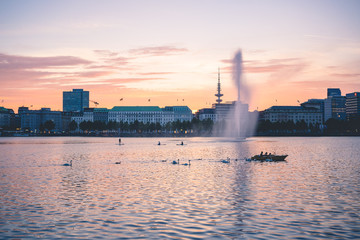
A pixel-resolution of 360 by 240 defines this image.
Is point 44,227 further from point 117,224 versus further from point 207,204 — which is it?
point 207,204

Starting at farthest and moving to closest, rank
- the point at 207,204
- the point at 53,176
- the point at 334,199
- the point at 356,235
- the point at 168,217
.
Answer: the point at 53,176
the point at 334,199
the point at 207,204
the point at 168,217
the point at 356,235

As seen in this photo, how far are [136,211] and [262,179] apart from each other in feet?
70.9

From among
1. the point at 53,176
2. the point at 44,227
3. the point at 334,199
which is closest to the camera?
the point at 44,227

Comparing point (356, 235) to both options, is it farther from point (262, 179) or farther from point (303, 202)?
point (262, 179)

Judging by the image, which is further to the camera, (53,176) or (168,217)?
(53,176)

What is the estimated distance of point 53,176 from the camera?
52.6 metres

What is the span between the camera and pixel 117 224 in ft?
86.9

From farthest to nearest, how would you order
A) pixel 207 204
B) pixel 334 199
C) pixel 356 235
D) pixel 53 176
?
1. pixel 53 176
2. pixel 334 199
3. pixel 207 204
4. pixel 356 235

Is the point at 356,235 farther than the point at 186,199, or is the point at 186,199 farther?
the point at 186,199

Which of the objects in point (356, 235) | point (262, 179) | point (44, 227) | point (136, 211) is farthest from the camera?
point (262, 179)

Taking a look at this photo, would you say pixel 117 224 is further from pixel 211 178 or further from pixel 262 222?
pixel 211 178

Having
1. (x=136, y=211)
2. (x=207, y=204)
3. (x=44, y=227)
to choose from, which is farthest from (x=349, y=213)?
(x=44, y=227)

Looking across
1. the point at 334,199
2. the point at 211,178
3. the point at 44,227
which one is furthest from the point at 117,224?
the point at 211,178

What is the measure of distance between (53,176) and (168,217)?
28488 mm
